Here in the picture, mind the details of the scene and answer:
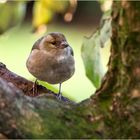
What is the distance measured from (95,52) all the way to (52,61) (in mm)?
1104

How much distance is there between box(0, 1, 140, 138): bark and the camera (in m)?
1.08

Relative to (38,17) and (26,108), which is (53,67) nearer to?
(38,17)

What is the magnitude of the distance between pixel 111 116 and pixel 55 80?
1061 millimetres

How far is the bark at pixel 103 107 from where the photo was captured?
1083mm

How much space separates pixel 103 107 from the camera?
1.18 metres

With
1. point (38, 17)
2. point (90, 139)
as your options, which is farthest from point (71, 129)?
point (38, 17)

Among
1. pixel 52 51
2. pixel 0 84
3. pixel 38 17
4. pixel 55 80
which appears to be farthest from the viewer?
pixel 52 51

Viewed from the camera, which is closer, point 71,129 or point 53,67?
point 71,129

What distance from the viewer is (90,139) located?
1121 millimetres

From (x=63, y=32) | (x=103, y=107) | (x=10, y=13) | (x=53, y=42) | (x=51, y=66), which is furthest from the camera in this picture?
(x=63, y=32)

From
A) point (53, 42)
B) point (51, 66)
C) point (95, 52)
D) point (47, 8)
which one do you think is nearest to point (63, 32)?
point (53, 42)

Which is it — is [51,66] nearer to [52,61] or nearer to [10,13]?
[52,61]

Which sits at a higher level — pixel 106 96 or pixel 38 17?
pixel 38 17

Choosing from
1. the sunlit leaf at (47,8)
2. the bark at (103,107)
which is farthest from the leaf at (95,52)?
the sunlit leaf at (47,8)
